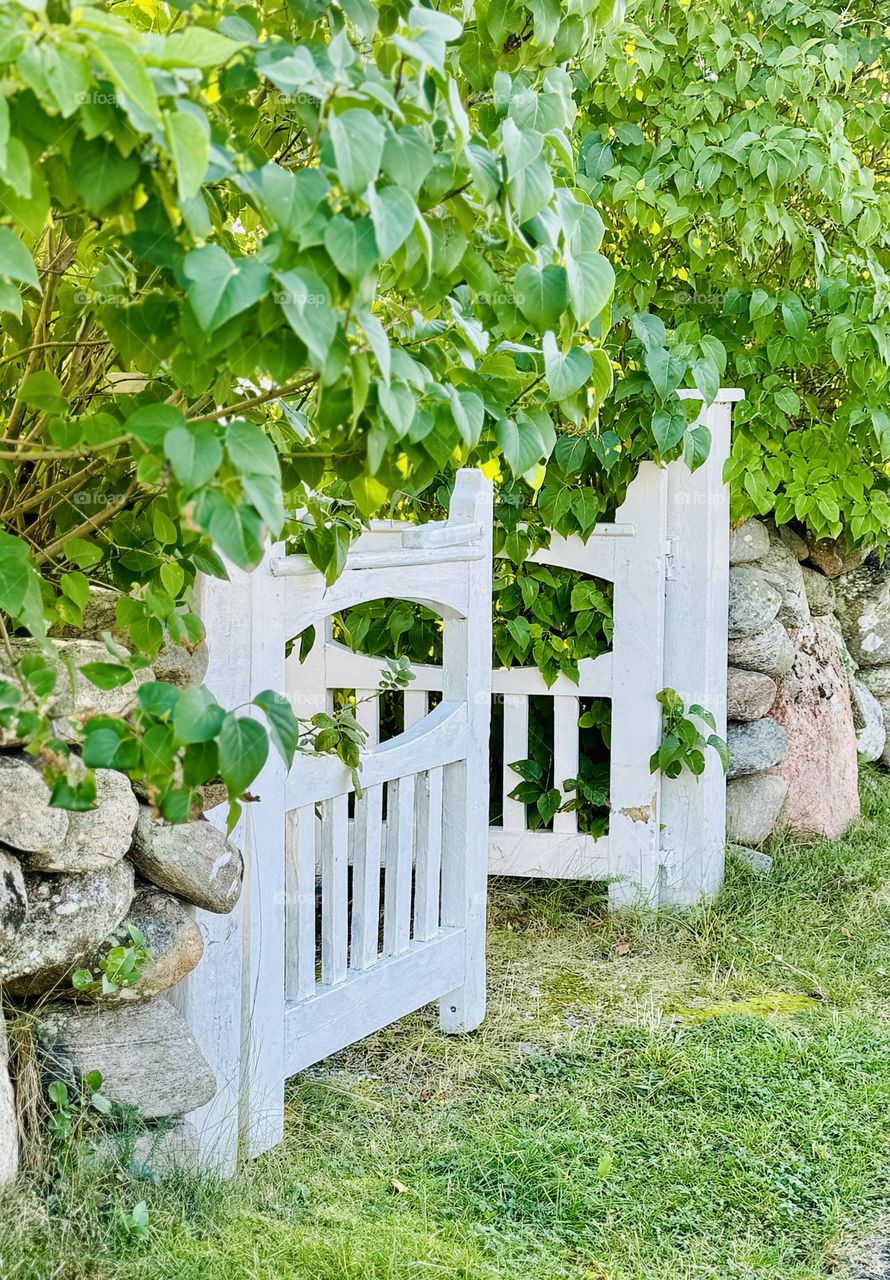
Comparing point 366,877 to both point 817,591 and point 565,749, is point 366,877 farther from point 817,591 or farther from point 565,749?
point 817,591

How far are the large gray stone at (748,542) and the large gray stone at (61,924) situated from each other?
10.6 feet

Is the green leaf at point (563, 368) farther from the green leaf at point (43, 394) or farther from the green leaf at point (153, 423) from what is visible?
the green leaf at point (43, 394)

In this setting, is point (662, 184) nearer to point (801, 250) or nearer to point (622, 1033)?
point (801, 250)

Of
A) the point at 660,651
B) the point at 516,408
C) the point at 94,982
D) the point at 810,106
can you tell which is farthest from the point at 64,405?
the point at 810,106

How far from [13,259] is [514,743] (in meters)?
3.25

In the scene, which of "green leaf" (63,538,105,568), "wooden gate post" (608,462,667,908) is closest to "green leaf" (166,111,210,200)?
"green leaf" (63,538,105,568)

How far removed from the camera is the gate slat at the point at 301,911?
112 inches

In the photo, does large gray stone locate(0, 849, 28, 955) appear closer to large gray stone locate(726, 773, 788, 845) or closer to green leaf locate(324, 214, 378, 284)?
green leaf locate(324, 214, 378, 284)

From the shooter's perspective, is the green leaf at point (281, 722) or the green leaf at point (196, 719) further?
the green leaf at point (281, 722)

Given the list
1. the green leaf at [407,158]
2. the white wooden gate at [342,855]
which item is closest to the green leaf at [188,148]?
the green leaf at [407,158]

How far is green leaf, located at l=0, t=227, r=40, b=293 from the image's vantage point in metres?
1.15

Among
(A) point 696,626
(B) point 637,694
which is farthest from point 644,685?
(A) point 696,626

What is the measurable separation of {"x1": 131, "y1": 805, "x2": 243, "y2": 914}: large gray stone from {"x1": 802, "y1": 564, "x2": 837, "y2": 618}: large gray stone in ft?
12.0

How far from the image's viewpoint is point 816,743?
504 centimetres
